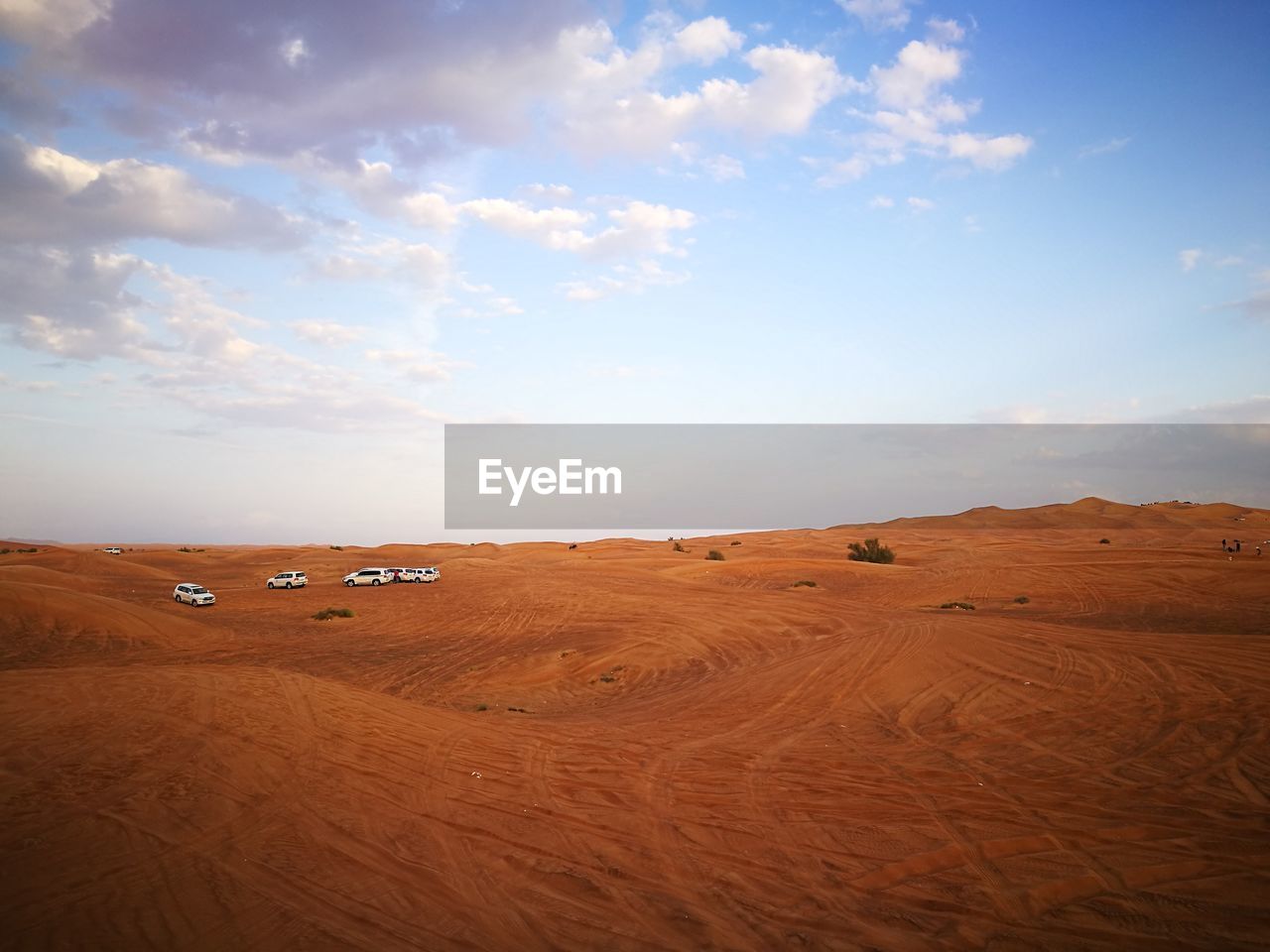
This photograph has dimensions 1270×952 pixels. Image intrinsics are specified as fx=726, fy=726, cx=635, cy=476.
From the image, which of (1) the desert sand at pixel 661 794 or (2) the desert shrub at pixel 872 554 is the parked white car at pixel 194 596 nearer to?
(1) the desert sand at pixel 661 794

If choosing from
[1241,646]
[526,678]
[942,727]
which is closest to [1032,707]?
[942,727]

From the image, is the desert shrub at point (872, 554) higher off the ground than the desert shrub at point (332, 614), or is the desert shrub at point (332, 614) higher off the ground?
the desert shrub at point (872, 554)

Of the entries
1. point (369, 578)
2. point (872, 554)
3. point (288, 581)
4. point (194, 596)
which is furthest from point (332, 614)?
point (872, 554)

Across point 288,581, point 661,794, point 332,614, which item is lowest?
point 332,614

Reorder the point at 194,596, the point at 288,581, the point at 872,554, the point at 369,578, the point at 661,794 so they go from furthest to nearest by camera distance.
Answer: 1. the point at 872,554
2. the point at 369,578
3. the point at 288,581
4. the point at 194,596
5. the point at 661,794

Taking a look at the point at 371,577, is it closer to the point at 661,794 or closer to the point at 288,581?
the point at 288,581

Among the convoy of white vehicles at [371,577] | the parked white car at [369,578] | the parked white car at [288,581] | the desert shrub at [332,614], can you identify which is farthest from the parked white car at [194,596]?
the parked white car at [369,578]

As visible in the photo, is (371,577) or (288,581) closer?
(288,581)
